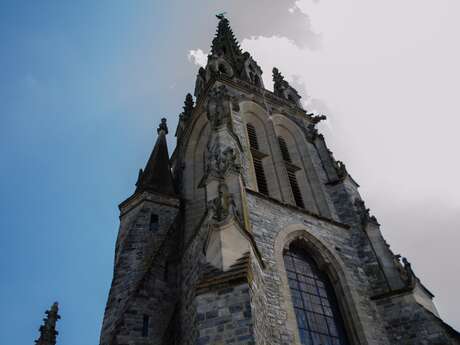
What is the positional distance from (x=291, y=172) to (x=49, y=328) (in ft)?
28.9

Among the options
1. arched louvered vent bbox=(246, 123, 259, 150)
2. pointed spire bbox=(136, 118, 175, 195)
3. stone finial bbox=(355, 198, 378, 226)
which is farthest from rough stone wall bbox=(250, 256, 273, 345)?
arched louvered vent bbox=(246, 123, 259, 150)

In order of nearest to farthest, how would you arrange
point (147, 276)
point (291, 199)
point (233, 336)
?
1. point (233, 336)
2. point (147, 276)
3. point (291, 199)

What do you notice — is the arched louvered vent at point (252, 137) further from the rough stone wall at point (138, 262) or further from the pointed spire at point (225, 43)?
the pointed spire at point (225, 43)

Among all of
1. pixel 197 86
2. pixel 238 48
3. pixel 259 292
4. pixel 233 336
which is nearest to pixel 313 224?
pixel 259 292

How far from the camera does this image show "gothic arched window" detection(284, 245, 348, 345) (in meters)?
9.00

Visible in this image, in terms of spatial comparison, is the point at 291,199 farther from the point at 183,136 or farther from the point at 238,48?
the point at 238,48

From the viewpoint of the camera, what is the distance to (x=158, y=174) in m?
15.7

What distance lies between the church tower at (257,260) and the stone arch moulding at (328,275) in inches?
1.1

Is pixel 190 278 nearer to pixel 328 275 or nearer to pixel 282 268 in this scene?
pixel 282 268

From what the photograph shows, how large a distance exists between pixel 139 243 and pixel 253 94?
8642 mm

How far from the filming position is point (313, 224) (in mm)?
11531

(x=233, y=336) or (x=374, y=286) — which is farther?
(x=374, y=286)

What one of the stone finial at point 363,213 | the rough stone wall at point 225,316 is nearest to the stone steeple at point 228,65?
the stone finial at point 363,213

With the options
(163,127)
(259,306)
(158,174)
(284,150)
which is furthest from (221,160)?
(163,127)
